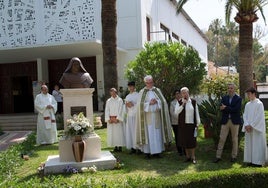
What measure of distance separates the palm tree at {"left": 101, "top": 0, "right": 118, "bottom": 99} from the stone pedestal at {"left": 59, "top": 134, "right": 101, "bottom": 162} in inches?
251

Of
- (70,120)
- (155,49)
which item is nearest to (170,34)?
(155,49)

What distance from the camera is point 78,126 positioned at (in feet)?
29.3

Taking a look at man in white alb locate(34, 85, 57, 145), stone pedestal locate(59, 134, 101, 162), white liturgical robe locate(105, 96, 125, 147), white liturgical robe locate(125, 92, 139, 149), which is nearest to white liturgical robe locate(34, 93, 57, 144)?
man in white alb locate(34, 85, 57, 145)

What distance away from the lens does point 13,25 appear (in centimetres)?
2275

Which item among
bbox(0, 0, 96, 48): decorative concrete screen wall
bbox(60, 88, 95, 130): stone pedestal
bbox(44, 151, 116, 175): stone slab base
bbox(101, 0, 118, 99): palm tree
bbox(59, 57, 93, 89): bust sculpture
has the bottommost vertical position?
bbox(44, 151, 116, 175): stone slab base

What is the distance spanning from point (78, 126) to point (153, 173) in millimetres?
1946

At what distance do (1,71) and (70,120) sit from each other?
18.7m

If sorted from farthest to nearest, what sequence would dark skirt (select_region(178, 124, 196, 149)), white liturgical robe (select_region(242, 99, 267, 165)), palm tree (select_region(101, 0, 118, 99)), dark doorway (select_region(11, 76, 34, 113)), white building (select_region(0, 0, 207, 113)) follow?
dark doorway (select_region(11, 76, 34, 113)) < white building (select_region(0, 0, 207, 113)) < palm tree (select_region(101, 0, 118, 99)) < dark skirt (select_region(178, 124, 196, 149)) < white liturgical robe (select_region(242, 99, 267, 165))

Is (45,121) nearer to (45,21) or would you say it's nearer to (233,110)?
(233,110)

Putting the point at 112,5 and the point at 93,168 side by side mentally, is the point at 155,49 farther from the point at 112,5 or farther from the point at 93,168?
the point at 93,168

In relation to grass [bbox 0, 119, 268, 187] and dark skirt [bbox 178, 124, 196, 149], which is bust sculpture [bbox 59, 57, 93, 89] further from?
dark skirt [bbox 178, 124, 196, 149]

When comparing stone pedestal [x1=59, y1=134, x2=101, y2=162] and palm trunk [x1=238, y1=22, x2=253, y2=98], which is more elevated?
palm trunk [x1=238, y1=22, x2=253, y2=98]

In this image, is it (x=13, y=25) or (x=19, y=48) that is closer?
(x=19, y=48)

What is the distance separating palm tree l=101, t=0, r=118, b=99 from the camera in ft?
51.1
